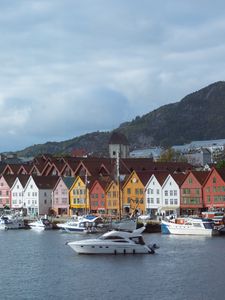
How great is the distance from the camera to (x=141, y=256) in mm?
62438

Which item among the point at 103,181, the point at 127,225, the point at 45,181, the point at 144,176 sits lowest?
the point at 127,225

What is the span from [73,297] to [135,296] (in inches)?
159

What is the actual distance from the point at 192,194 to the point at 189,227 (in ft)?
74.4

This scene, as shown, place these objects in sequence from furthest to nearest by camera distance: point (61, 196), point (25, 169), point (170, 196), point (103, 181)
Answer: point (25, 169), point (61, 196), point (103, 181), point (170, 196)

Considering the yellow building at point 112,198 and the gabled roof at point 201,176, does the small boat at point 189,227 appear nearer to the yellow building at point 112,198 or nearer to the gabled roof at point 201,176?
the gabled roof at point 201,176

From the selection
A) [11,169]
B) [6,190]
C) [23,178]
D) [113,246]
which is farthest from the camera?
[11,169]

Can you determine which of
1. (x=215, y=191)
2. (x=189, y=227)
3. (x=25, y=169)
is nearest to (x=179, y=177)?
(x=215, y=191)

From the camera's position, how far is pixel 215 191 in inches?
4082

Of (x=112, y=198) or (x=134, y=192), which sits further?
(x=112, y=198)

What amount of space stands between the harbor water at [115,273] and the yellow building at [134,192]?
1491 inches

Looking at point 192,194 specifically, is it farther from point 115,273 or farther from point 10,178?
point 115,273

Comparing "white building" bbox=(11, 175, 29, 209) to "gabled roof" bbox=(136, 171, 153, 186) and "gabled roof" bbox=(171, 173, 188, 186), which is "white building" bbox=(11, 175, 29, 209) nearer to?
"gabled roof" bbox=(136, 171, 153, 186)

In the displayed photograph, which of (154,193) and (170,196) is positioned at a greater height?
(154,193)

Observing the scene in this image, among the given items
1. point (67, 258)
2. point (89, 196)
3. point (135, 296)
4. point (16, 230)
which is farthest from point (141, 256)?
point (89, 196)
